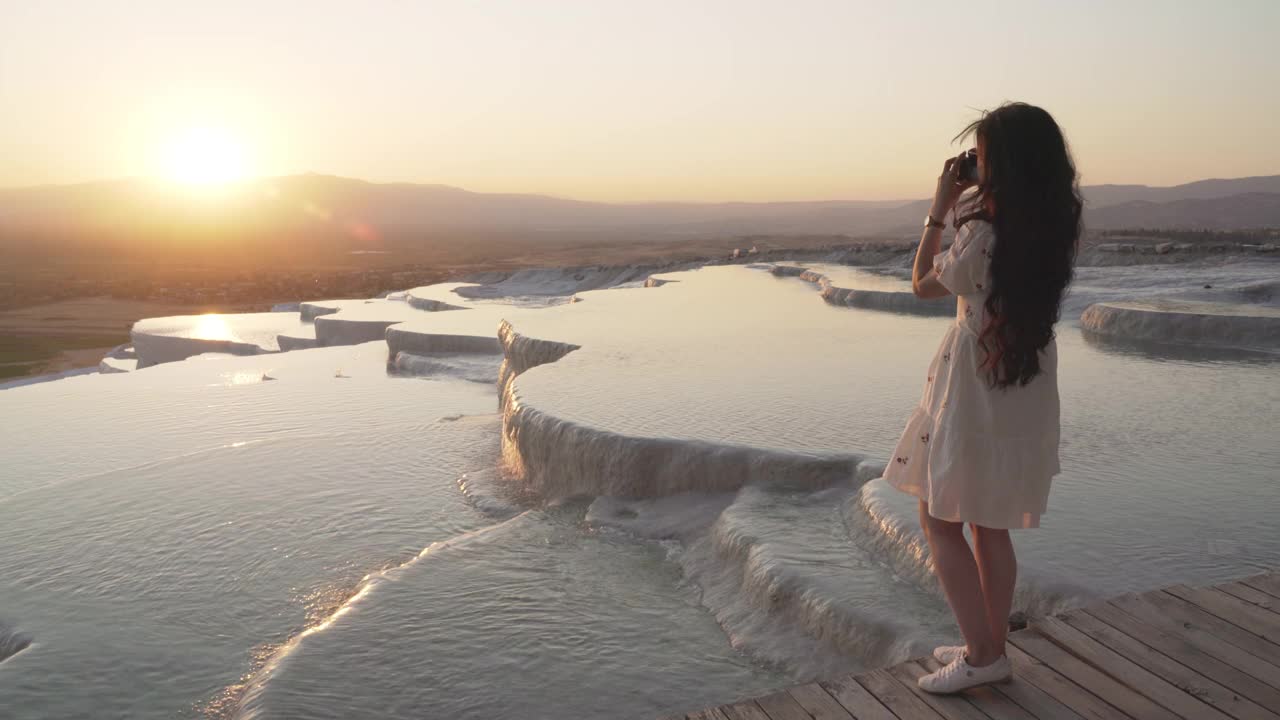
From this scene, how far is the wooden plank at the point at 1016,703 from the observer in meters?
2.12

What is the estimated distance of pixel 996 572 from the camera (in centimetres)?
220

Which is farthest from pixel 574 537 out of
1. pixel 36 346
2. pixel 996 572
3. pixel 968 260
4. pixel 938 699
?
pixel 36 346

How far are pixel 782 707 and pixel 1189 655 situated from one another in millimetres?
1045

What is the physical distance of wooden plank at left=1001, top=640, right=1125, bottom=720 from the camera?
212 centimetres

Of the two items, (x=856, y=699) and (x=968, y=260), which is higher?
(x=968, y=260)

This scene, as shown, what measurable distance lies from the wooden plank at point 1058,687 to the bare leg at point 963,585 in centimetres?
13

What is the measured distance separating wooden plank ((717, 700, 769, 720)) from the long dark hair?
37.3 inches

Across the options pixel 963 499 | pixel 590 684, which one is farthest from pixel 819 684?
pixel 590 684

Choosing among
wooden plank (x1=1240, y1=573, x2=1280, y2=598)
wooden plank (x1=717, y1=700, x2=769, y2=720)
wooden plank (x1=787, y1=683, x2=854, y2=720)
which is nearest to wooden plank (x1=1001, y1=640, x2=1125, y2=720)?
wooden plank (x1=787, y1=683, x2=854, y2=720)

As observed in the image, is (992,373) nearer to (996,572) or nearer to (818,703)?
(996,572)

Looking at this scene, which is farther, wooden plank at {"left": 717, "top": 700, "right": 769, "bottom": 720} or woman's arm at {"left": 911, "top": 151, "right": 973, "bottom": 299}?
wooden plank at {"left": 717, "top": 700, "right": 769, "bottom": 720}

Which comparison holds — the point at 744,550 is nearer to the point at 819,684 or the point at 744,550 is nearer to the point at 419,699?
the point at 419,699

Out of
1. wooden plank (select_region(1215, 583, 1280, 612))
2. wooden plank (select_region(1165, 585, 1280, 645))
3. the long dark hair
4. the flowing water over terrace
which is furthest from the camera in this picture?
the flowing water over terrace

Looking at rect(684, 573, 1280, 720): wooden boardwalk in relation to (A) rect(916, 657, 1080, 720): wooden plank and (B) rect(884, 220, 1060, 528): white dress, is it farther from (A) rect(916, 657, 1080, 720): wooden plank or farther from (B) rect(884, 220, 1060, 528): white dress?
A: (B) rect(884, 220, 1060, 528): white dress
